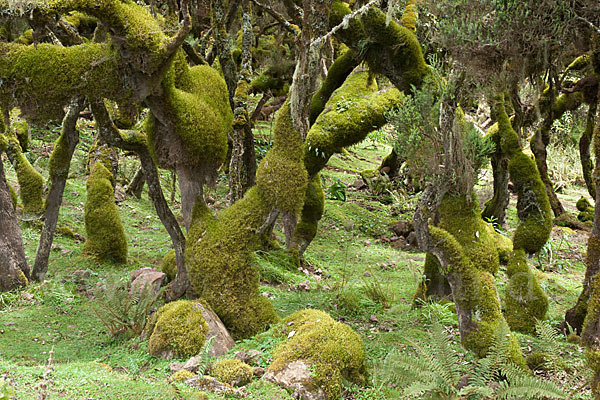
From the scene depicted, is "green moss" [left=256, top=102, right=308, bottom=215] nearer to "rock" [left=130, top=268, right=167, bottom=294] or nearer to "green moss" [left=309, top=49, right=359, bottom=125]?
"rock" [left=130, top=268, right=167, bottom=294]

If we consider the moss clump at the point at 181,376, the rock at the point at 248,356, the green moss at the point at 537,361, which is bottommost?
the moss clump at the point at 181,376

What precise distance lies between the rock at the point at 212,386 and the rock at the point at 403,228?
349 inches

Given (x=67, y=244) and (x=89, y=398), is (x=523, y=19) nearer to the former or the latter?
(x=89, y=398)

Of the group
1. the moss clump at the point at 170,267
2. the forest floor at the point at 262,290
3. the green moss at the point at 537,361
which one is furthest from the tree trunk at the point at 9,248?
the green moss at the point at 537,361

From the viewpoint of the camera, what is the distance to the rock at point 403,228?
40.8ft

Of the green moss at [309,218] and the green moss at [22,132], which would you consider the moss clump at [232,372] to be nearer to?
the green moss at [309,218]

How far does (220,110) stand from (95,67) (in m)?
1.76

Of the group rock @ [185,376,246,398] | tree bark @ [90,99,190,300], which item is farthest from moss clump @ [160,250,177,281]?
rock @ [185,376,246,398]

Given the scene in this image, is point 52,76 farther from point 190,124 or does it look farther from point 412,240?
point 412,240

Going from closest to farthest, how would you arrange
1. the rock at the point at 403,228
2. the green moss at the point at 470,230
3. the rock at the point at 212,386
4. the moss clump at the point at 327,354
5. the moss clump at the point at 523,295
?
the rock at the point at 212,386, the moss clump at the point at 327,354, the green moss at the point at 470,230, the moss clump at the point at 523,295, the rock at the point at 403,228

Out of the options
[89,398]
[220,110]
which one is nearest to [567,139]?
[220,110]

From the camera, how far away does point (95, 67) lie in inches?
205

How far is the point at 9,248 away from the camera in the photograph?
23.9 ft

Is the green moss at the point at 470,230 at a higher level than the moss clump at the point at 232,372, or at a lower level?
higher
